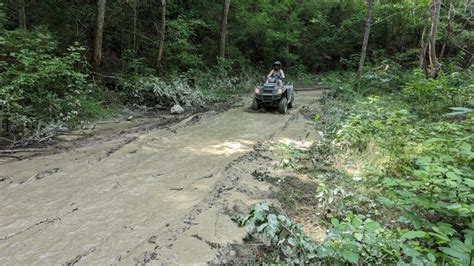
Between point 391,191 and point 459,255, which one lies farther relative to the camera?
point 391,191

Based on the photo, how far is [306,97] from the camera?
47.4 feet

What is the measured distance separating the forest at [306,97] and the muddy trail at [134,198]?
0.25m

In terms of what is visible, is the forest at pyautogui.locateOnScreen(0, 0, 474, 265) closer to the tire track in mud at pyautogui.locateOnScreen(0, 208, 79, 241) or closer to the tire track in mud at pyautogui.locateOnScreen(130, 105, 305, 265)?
the tire track in mud at pyautogui.locateOnScreen(130, 105, 305, 265)

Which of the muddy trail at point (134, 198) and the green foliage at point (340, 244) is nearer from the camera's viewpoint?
the green foliage at point (340, 244)

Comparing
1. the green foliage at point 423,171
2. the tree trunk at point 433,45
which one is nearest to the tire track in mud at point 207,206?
the green foliage at point 423,171

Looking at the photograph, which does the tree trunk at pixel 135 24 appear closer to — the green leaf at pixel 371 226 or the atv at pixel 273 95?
the atv at pixel 273 95

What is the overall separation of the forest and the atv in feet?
1.92

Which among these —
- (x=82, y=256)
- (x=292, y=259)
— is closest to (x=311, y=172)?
(x=292, y=259)

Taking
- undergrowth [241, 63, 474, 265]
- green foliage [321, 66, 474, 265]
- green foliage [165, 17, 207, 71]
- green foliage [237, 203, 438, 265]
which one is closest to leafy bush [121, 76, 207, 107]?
green foliage [165, 17, 207, 71]

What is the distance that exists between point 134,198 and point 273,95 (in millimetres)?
6374

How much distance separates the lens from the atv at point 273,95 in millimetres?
10203

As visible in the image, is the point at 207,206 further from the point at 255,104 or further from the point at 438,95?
the point at 438,95

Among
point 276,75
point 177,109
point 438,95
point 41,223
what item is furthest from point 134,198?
point 438,95

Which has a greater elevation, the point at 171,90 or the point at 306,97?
the point at 171,90
